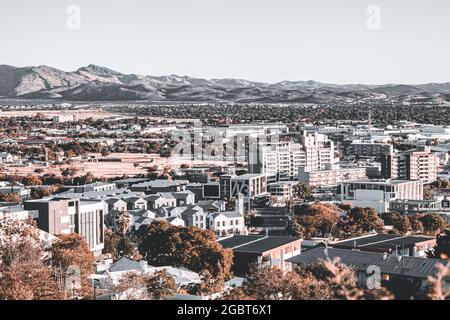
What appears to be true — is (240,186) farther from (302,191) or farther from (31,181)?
(31,181)

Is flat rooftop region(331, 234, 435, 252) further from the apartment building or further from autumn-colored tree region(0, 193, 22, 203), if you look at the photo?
the apartment building

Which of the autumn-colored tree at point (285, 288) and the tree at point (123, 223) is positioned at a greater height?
the autumn-colored tree at point (285, 288)

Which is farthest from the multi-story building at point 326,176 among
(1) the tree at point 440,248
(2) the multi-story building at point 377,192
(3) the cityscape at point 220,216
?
(1) the tree at point 440,248

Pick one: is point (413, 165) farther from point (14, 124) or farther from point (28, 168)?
point (14, 124)

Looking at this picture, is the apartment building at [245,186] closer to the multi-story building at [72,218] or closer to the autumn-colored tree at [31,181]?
the autumn-colored tree at [31,181]

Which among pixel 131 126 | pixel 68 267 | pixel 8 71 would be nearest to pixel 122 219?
pixel 68 267
